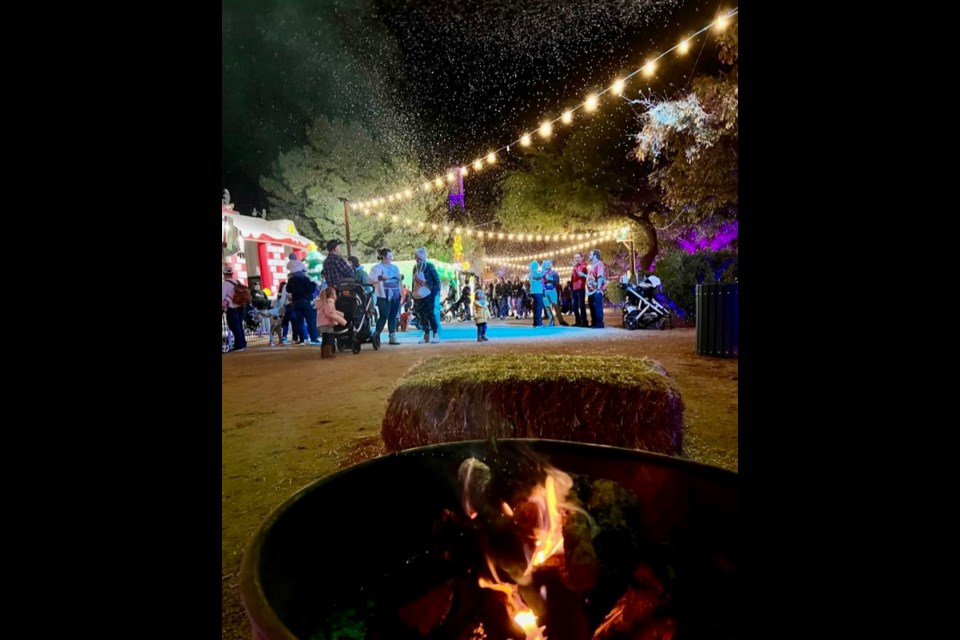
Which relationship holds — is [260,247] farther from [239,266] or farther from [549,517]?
[549,517]

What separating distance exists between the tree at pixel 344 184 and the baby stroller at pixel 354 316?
49.6ft

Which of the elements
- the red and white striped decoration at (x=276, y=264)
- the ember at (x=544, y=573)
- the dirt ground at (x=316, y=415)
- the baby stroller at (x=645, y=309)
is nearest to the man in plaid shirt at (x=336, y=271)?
the dirt ground at (x=316, y=415)

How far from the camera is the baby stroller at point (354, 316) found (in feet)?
29.3

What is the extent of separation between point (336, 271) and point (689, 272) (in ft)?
29.1

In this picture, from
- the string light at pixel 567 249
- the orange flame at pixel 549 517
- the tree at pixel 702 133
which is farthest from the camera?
the string light at pixel 567 249

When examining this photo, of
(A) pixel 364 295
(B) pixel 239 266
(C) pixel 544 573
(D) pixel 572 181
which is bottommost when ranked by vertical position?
(C) pixel 544 573

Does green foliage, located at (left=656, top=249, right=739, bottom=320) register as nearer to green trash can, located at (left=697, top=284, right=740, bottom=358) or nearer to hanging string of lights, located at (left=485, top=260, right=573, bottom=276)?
green trash can, located at (left=697, top=284, right=740, bottom=358)

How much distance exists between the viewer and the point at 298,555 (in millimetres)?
1214

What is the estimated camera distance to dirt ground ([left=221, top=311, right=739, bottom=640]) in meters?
2.73

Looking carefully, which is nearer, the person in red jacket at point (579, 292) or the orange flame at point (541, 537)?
the orange flame at point (541, 537)

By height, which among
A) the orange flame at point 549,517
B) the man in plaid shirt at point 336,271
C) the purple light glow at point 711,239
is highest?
the purple light glow at point 711,239

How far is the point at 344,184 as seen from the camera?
81.3 feet

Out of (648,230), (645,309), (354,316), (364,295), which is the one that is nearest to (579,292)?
(645,309)

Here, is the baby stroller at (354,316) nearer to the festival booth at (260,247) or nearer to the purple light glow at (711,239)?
the festival booth at (260,247)
